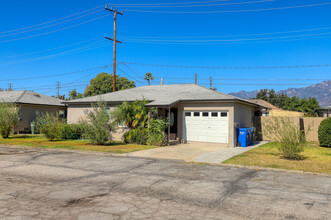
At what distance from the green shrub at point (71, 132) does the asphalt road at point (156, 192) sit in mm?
10242

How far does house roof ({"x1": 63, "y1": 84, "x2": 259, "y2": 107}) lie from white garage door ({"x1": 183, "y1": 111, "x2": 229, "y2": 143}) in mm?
1102

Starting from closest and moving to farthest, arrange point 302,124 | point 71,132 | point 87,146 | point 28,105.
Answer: point 87,146, point 71,132, point 302,124, point 28,105

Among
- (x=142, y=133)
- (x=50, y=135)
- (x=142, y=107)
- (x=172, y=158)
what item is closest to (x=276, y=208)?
(x=172, y=158)

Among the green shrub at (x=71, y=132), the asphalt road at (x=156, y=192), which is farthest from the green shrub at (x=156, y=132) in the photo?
the asphalt road at (x=156, y=192)

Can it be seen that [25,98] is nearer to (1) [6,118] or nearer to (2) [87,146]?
(1) [6,118]

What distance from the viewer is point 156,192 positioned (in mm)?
6480

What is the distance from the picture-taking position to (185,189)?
267 inches

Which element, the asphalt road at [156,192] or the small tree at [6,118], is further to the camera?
the small tree at [6,118]

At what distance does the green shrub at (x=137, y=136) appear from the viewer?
17419 mm

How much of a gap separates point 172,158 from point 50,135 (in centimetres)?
1110

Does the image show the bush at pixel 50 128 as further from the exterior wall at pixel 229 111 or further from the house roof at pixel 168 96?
the exterior wall at pixel 229 111

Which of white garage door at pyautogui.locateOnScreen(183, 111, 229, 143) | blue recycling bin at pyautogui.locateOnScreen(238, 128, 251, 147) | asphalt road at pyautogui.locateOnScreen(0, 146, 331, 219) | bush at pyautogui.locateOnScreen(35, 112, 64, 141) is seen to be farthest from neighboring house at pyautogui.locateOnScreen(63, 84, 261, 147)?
asphalt road at pyautogui.locateOnScreen(0, 146, 331, 219)

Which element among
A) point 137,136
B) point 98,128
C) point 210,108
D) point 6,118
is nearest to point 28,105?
point 6,118

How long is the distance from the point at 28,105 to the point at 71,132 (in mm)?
10389
